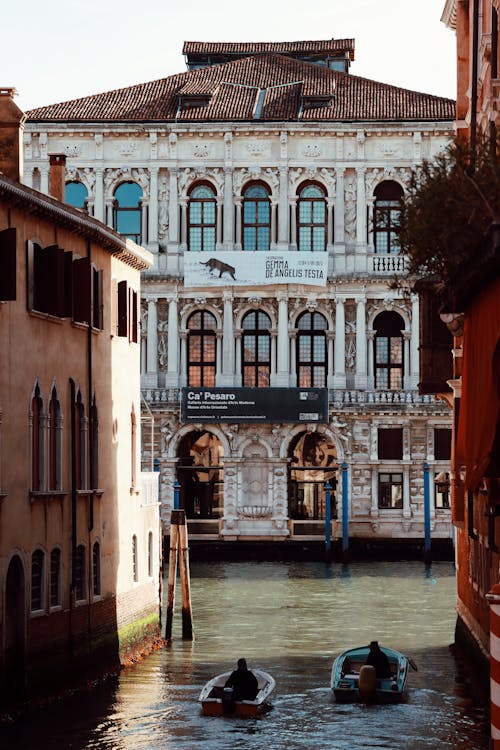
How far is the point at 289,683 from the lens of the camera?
26141 mm

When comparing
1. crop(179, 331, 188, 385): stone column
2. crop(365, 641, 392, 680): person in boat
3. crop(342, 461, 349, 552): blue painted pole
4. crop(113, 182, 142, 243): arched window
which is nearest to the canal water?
crop(365, 641, 392, 680): person in boat

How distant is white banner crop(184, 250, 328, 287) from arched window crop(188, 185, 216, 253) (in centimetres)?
77

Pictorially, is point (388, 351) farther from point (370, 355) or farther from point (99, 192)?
point (99, 192)

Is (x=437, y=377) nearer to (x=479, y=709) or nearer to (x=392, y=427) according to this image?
(x=479, y=709)

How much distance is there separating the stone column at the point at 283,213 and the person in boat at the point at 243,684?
3118cm

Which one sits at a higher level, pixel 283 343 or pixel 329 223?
pixel 329 223

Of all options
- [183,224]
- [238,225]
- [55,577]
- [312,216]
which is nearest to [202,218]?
[183,224]

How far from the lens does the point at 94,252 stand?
1007 inches

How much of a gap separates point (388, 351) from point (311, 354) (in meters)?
2.56

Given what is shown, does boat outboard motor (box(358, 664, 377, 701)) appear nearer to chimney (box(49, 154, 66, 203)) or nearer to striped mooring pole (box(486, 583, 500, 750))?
chimney (box(49, 154, 66, 203))

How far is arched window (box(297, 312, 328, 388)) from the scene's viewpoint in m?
53.5

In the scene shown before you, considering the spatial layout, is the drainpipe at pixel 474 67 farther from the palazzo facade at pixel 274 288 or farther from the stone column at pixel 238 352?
the stone column at pixel 238 352

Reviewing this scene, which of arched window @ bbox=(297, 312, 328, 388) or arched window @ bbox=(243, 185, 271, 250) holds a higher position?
arched window @ bbox=(243, 185, 271, 250)

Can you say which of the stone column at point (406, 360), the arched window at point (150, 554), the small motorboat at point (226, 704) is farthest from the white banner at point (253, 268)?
the small motorboat at point (226, 704)
